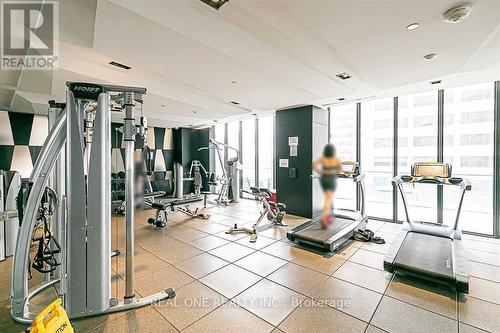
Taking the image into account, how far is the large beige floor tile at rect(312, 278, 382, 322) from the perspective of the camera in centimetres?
238

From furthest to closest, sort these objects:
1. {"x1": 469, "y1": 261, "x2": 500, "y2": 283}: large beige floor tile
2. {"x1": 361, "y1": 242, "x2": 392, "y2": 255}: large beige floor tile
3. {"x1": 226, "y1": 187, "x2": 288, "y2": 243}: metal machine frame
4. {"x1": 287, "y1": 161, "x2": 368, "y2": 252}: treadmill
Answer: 1. {"x1": 226, "y1": 187, "x2": 288, "y2": 243}: metal machine frame
2. {"x1": 361, "y1": 242, "x2": 392, "y2": 255}: large beige floor tile
3. {"x1": 287, "y1": 161, "x2": 368, "y2": 252}: treadmill
4. {"x1": 469, "y1": 261, "x2": 500, "y2": 283}: large beige floor tile

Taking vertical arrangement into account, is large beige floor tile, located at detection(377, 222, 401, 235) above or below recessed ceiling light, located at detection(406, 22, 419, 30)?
below

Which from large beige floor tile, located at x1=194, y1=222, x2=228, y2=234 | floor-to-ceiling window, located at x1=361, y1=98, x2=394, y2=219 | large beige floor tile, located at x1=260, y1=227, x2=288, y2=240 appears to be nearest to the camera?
floor-to-ceiling window, located at x1=361, y1=98, x2=394, y2=219

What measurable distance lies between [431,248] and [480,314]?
126 centimetres

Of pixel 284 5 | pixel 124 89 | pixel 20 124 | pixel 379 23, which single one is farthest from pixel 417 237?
pixel 20 124

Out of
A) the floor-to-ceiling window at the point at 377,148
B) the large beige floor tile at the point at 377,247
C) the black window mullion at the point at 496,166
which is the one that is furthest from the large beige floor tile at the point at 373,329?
the black window mullion at the point at 496,166

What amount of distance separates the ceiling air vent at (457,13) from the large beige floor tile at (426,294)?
9.65 ft

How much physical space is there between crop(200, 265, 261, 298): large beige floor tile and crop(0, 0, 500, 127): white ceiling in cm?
293

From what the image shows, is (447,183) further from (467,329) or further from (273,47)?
(273,47)

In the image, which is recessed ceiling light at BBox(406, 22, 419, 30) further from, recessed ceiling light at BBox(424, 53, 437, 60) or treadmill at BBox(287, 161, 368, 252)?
treadmill at BBox(287, 161, 368, 252)

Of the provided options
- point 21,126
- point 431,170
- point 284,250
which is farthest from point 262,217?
point 21,126

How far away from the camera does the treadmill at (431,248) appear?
9.07 feet

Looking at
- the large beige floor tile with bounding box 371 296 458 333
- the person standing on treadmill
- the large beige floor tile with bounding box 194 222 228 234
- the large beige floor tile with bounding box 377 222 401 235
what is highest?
the person standing on treadmill

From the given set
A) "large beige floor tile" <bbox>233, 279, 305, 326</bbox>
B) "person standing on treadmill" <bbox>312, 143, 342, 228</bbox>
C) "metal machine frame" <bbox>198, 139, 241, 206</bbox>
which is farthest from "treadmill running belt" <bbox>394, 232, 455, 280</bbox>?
"metal machine frame" <bbox>198, 139, 241, 206</bbox>
